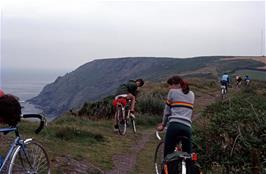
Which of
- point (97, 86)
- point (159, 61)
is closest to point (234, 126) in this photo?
point (97, 86)

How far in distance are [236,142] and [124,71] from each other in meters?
110

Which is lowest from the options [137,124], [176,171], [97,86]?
[97,86]

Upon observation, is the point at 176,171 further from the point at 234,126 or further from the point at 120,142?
the point at 120,142

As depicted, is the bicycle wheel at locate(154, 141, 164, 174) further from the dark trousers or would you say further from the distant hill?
the distant hill

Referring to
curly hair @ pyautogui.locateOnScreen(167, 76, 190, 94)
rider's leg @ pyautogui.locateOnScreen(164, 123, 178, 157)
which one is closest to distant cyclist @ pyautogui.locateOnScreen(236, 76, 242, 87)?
curly hair @ pyautogui.locateOnScreen(167, 76, 190, 94)

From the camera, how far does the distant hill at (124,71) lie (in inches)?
3239

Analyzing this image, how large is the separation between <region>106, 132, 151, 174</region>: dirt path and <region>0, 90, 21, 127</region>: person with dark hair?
11.5ft

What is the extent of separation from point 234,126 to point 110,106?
29.1 ft

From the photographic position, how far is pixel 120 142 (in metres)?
11.2

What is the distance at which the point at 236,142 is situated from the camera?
673cm

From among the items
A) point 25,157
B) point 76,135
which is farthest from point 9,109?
point 76,135

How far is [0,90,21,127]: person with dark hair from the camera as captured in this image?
468 cm

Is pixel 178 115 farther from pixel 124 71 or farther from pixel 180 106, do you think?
pixel 124 71

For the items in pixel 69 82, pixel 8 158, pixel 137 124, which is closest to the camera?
pixel 8 158
